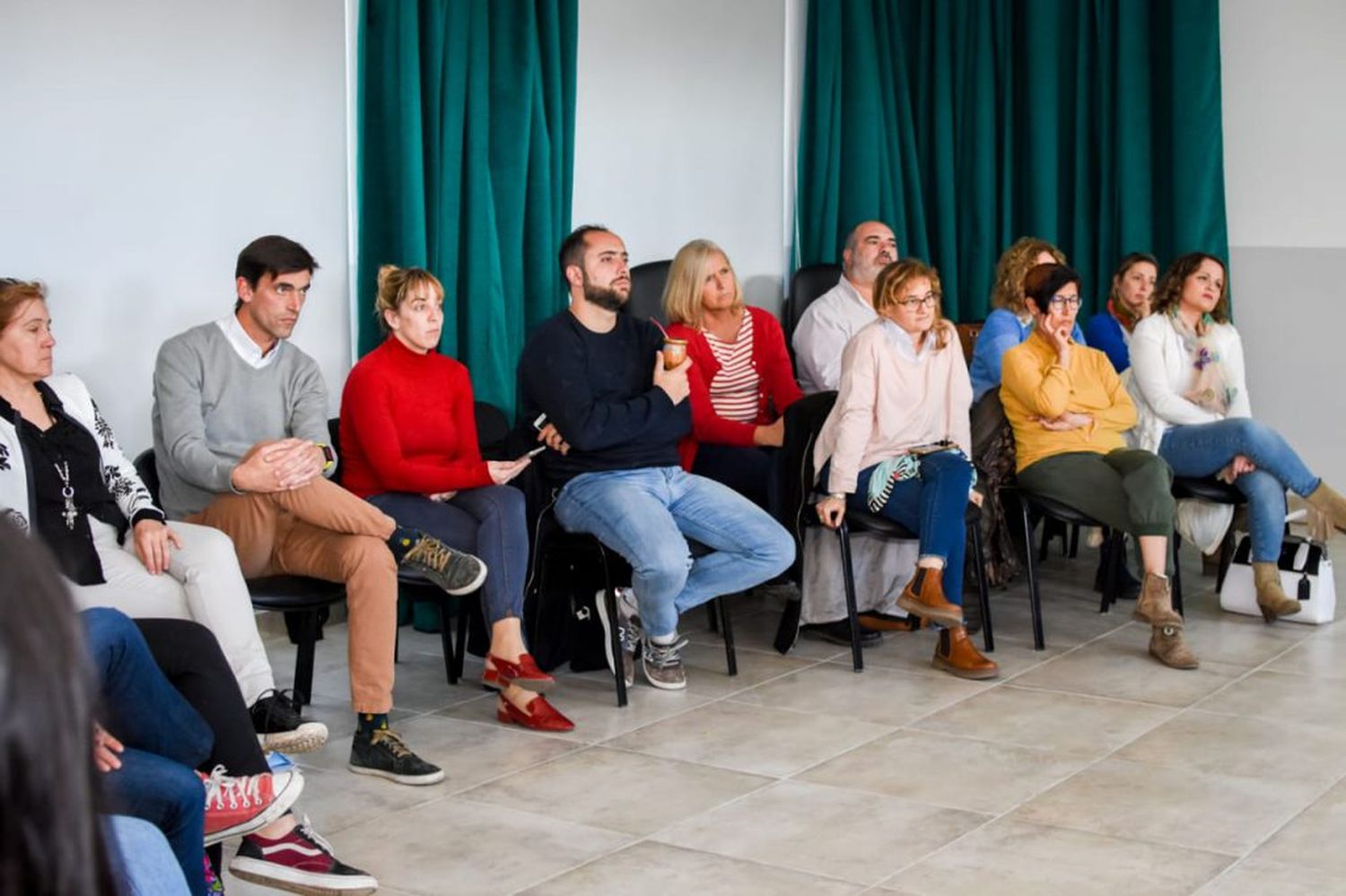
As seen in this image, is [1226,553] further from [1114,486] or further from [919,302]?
[919,302]

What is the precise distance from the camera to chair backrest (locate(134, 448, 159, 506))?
12.3 ft

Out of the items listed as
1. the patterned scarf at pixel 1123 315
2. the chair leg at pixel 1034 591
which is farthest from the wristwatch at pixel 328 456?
the patterned scarf at pixel 1123 315

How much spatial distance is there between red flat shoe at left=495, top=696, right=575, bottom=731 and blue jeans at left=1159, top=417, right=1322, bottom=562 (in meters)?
2.18

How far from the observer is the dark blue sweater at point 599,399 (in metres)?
4.17

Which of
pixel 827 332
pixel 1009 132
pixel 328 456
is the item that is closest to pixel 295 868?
pixel 328 456

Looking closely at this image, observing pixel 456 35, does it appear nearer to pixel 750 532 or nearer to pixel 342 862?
pixel 750 532

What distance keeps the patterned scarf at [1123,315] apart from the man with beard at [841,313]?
880 millimetres

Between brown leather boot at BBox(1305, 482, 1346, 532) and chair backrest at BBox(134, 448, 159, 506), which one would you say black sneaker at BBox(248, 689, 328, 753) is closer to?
chair backrest at BBox(134, 448, 159, 506)

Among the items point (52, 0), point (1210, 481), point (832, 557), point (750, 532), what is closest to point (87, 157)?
point (52, 0)

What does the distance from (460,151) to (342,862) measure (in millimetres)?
2381

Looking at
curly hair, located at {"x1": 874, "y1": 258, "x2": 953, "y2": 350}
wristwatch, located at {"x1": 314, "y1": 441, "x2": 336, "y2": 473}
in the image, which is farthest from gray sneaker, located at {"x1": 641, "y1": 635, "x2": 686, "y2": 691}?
curly hair, located at {"x1": 874, "y1": 258, "x2": 953, "y2": 350}

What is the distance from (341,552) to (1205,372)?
9.37 ft

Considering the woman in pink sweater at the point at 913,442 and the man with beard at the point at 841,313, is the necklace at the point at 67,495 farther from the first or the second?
the man with beard at the point at 841,313

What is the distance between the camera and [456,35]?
4727 mm
